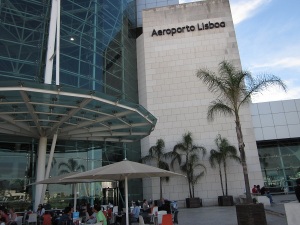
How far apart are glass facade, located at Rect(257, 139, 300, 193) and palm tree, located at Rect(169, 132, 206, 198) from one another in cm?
794

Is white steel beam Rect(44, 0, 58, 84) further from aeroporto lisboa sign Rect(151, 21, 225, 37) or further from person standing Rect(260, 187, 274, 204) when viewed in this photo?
person standing Rect(260, 187, 274, 204)

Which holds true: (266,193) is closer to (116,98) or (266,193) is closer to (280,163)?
(280,163)

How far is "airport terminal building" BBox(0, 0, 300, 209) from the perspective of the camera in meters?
16.7

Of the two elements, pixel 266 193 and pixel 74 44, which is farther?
pixel 74 44

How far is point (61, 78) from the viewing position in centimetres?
2056

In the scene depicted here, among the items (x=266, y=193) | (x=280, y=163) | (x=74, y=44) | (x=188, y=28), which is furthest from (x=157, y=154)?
(x=188, y=28)

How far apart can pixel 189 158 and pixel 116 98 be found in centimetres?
1340

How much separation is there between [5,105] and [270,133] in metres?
23.7

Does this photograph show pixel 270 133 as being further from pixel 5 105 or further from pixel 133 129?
pixel 5 105

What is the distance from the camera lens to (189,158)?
83.4ft

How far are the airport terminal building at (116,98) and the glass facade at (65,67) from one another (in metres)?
0.08

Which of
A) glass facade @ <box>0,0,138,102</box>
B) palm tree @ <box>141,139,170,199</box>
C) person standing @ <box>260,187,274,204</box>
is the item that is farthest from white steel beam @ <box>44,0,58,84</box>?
person standing @ <box>260,187,274,204</box>

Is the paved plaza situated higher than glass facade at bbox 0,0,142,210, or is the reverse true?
glass facade at bbox 0,0,142,210

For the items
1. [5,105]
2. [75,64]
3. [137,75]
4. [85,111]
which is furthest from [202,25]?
[5,105]
